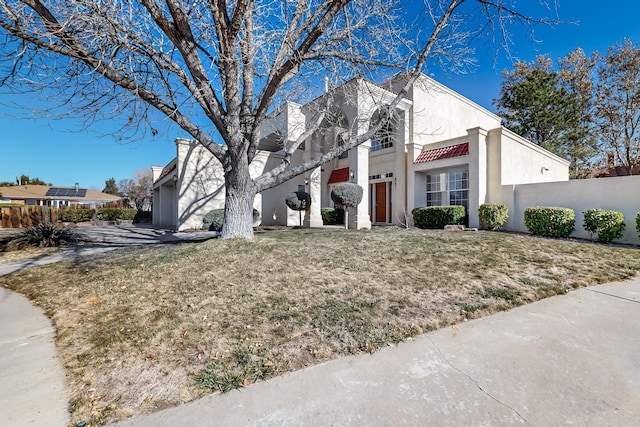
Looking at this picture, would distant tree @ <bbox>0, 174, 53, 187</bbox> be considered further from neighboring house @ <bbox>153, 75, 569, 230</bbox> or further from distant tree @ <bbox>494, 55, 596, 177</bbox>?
distant tree @ <bbox>494, 55, 596, 177</bbox>

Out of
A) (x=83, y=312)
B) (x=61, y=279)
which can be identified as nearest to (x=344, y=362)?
(x=83, y=312)

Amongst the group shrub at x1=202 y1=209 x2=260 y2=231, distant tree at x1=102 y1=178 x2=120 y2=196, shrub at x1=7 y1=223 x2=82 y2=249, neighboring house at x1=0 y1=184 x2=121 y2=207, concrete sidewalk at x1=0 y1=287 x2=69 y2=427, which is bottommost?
concrete sidewalk at x1=0 y1=287 x2=69 y2=427

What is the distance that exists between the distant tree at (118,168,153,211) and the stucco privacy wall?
38.0m

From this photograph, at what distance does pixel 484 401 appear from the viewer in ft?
6.49

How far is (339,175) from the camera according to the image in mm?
16234

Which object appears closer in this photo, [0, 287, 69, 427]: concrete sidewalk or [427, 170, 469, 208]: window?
[0, 287, 69, 427]: concrete sidewalk

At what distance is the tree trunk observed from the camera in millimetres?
7402

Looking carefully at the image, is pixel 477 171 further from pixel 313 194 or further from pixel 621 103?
pixel 621 103

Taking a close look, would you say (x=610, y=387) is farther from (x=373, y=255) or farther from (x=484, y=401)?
(x=373, y=255)

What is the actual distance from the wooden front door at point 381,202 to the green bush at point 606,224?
8414mm

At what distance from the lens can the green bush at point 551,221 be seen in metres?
9.81

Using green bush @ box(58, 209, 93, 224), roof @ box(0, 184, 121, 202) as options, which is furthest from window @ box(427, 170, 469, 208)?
roof @ box(0, 184, 121, 202)

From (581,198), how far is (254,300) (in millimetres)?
12387

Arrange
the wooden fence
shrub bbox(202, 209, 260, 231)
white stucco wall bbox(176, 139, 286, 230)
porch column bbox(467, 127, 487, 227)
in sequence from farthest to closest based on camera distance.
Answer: the wooden fence, white stucco wall bbox(176, 139, 286, 230), shrub bbox(202, 209, 260, 231), porch column bbox(467, 127, 487, 227)
